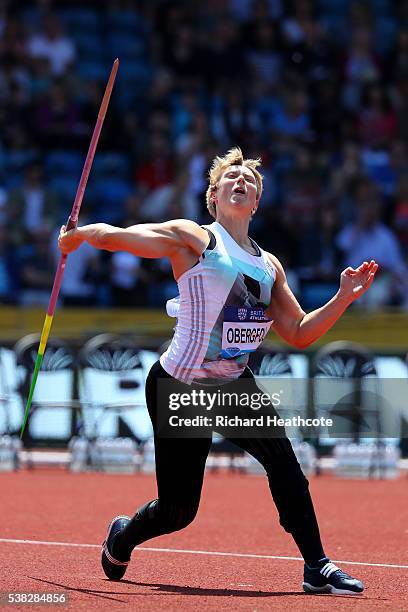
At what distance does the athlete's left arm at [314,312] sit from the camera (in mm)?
7367

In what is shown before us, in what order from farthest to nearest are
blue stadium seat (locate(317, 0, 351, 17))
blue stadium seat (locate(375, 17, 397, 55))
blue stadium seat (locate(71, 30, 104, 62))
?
blue stadium seat (locate(317, 0, 351, 17))
blue stadium seat (locate(375, 17, 397, 55))
blue stadium seat (locate(71, 30, 104, 62))

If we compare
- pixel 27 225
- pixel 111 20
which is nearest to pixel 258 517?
pixel 27 225

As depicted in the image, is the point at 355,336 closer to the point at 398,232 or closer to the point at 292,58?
the point at 398,232

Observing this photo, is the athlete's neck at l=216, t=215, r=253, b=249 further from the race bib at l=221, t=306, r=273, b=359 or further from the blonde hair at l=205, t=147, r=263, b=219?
the race bib at l=221, t=306, r=273, b=359

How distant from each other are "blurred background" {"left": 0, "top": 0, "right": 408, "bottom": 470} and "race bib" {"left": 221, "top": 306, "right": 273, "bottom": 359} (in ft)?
26.2

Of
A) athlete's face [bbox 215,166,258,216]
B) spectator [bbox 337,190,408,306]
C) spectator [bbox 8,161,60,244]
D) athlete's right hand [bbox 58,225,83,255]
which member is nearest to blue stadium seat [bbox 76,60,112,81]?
spectator [bbox 8,161,60,244]

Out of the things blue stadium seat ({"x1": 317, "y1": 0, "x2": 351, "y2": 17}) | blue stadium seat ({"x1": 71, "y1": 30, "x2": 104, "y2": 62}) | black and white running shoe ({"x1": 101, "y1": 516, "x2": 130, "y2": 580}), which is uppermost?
blue stadium seat ({"x1": 317, "y1": 0, "x2": 351, "y2": 17})

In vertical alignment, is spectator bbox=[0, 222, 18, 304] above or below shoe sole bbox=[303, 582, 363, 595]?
above

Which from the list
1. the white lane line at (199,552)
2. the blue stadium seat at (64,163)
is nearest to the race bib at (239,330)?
the white lane line at (199,552)

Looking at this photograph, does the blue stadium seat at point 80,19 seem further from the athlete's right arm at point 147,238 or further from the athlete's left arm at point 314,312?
the athlete's right arm at point 147,238

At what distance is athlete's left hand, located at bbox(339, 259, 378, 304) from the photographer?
7367 mm

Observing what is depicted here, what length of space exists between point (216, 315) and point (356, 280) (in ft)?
2.61

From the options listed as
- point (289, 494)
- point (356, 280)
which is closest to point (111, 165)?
point (356, 280)

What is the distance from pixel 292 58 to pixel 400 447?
716 cm
